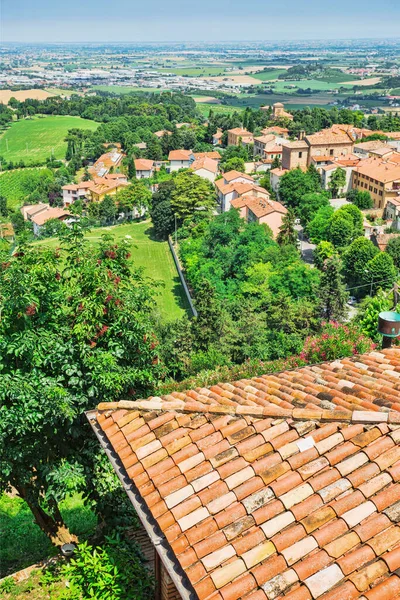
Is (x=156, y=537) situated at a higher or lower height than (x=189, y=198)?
higher

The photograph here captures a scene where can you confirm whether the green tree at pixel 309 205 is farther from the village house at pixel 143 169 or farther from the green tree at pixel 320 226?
the village house at pixel 143 169

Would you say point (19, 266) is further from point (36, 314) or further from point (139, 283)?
point (139, 283)

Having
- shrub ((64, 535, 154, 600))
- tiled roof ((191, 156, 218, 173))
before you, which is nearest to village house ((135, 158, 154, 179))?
tiled roof ((191, 156, 218, 173))

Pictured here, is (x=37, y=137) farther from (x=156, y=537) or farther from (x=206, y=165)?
(x=156, y=537)

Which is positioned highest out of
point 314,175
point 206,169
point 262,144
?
point 262,144

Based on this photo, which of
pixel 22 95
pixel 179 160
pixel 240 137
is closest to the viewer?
pixel 179 160

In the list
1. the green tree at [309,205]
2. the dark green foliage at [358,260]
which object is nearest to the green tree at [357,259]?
the dark green foliage at [358,260]

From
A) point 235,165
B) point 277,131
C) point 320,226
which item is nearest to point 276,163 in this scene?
point 235,165
